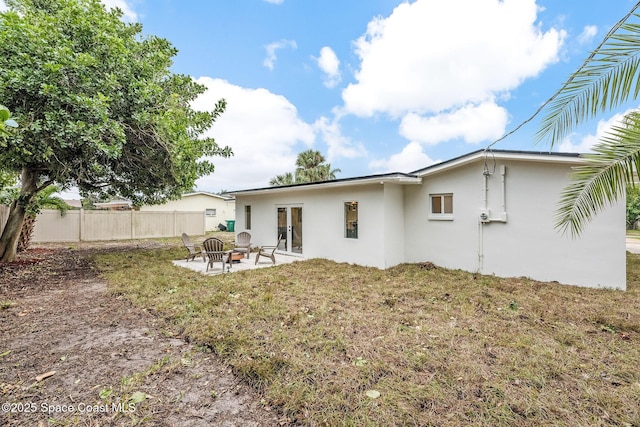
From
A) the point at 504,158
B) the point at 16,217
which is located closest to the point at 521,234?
the point at 504,158

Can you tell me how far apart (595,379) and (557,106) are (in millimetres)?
2786

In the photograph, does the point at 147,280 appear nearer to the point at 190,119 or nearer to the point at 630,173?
the point at 190,119

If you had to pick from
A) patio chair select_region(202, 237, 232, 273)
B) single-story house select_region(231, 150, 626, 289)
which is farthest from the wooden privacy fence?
single-story house select_region(231, 150, 626, 289)

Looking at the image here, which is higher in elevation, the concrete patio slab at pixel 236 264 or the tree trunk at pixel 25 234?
the tree trunk at pixel 25 234

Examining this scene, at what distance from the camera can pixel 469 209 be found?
8.05m

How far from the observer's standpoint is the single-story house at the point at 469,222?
666cm

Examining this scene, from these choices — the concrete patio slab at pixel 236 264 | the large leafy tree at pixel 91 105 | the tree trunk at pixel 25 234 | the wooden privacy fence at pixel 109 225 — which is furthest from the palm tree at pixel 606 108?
the wooden privacy fence at pixel 109 225

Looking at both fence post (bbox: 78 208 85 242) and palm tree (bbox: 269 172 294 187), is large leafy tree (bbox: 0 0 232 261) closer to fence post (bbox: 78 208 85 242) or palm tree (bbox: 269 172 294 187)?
fence post (bbox: 78 208 85 242)

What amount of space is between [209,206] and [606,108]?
28347 mm

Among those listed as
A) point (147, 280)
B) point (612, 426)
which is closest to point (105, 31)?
point (147, 280)

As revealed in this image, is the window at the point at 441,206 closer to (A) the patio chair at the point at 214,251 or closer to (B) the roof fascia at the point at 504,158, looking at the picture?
(B) the roof fascia at the point at 504,158

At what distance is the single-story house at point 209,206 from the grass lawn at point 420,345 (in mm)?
20197

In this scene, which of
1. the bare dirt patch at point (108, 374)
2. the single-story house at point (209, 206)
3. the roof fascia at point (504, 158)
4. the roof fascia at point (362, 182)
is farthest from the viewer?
the single-story house at point (209, 206)

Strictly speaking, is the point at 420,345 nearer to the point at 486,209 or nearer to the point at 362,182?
the point at 486,209
